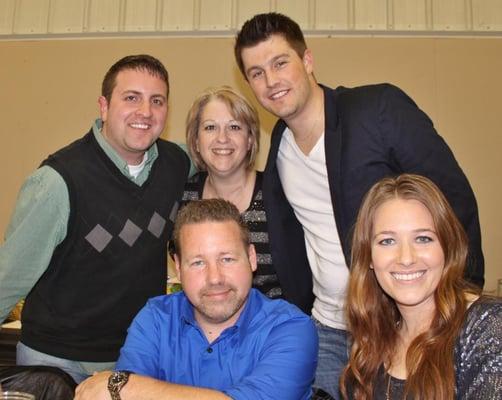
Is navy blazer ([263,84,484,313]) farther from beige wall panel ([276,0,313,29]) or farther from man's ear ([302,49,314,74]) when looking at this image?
beige wall panel ([276,0,313,29])

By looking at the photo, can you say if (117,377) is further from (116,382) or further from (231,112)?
(231,112)

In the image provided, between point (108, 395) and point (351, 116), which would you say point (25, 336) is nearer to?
point (108, 395)

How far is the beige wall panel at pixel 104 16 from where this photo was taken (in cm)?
441

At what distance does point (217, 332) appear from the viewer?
1609 mm

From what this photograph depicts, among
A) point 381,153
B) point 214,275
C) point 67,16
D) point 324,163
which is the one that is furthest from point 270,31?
point 67,16

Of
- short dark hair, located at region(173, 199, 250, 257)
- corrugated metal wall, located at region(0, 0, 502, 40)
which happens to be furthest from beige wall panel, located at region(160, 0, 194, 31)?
short dark hair, located at region(173, 199, 250, 257)

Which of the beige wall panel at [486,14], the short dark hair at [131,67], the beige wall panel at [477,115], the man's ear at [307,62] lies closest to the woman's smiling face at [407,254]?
the man's ear at [307,62]

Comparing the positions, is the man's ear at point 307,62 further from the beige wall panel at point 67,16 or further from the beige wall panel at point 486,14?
the beige wall panel at point 67,16

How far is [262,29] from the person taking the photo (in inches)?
79.0

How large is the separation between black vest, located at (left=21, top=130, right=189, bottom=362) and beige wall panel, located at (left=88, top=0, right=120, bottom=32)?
2.78 meters

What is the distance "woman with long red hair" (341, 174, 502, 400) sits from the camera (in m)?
1.23

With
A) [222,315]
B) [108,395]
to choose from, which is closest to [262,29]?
[222,315]

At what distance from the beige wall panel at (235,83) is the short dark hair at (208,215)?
2538mm

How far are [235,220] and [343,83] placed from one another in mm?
2878
